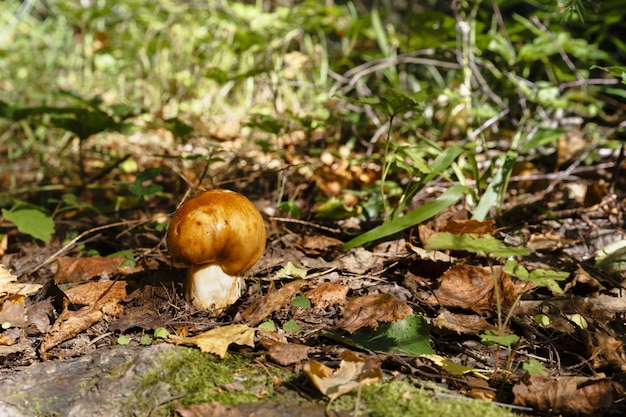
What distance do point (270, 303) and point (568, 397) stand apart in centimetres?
115

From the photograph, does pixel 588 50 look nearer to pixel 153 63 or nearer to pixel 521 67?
pixel 521 67

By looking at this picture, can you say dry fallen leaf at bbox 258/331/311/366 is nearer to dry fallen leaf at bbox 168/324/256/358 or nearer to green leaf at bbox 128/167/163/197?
dry fallen leaf at bbox 168/324/256/358

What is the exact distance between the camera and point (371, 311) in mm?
2146

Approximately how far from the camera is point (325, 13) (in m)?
5.59

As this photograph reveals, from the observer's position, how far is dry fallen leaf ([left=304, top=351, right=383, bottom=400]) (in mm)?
1594

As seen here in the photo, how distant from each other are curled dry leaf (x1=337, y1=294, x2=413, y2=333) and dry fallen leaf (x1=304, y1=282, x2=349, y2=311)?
0.31ft

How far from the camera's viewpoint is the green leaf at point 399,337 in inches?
73.6

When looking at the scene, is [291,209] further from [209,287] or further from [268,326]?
[268,326]


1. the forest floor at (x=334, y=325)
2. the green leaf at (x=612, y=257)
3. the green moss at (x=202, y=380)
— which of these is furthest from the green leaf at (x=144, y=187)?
the green leaf at (x=612, y=257)

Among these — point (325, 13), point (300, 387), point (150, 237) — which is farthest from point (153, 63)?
point (300, 387)

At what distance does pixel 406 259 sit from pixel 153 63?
4.25m

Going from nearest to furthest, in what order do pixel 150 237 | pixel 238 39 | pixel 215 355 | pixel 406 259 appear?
pixel 215 355
pixel 406 259
pixel 150 237
pixel 238 39

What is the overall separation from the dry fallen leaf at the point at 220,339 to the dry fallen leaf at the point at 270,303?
12cm

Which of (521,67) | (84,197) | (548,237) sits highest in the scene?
(521,67)
